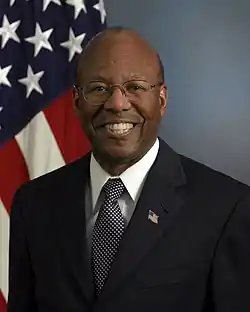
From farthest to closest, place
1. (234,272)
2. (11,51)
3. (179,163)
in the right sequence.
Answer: (11,51)
(179,163)
(234,272)

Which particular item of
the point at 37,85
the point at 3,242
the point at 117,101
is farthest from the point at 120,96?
the point at 3,242

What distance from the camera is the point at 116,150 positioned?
993 millimetres

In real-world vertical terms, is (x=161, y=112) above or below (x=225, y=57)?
below

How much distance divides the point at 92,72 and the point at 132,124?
0.10 m

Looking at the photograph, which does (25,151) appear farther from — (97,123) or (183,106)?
(97,123)

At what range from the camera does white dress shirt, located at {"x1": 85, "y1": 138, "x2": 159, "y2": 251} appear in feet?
3.42

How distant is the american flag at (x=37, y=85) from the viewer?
182 cm

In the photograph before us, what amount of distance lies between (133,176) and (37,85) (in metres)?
0.86

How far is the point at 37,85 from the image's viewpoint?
6.01 feet

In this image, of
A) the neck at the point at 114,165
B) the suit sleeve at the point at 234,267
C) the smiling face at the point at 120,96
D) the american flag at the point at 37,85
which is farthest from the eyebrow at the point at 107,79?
the american flag at the point at 37,85

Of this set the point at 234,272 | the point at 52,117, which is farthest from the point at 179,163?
the point at 52,117

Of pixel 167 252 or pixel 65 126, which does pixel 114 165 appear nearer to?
pixel 167 252

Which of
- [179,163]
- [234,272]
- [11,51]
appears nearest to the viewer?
[234,272]

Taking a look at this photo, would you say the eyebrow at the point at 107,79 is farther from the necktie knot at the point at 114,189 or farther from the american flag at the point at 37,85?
the american flag at the point at 37,85
